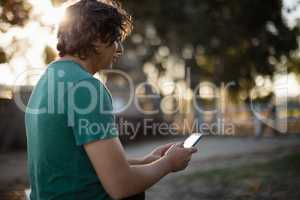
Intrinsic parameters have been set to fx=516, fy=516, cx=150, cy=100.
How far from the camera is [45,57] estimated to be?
518cm

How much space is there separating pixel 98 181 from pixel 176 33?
62.5ft

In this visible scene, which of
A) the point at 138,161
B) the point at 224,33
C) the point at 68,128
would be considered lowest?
the point at 138,161

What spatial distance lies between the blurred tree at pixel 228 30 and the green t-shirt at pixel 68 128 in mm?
16437

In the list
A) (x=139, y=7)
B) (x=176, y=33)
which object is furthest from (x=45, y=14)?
(x=176, y=33)

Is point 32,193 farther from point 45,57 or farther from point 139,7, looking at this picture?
point 139,7

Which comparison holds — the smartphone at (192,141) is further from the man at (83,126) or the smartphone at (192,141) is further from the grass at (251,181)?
the grass at (251,181)

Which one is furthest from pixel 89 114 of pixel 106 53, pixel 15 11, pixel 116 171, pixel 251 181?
pixel 251 181

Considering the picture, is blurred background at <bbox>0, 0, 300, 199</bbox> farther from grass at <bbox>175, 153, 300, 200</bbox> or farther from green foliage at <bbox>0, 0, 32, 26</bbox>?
green foliage at <bbox>0, 0, 32, 26</bbox>

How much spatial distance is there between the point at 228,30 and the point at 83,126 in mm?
18412

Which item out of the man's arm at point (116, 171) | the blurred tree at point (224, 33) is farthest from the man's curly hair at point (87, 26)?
the blurred tree at point (224, 33)

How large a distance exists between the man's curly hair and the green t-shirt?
0.08 meters

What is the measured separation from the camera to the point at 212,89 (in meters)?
21.5

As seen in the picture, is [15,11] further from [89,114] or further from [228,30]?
[228,30]

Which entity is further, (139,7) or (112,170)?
(139,7)
